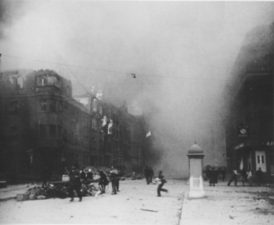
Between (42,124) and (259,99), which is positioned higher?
(259,99)

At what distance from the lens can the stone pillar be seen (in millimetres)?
16047

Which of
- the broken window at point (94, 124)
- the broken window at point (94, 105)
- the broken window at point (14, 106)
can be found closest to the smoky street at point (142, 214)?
the broken window at point (14, 106)

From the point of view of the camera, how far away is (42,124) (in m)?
35.0

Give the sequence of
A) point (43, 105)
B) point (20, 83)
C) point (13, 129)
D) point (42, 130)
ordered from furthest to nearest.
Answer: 1. point (43, 105)
2. point (42, 130)
3. point (13, 129)
4. point (20, 83)

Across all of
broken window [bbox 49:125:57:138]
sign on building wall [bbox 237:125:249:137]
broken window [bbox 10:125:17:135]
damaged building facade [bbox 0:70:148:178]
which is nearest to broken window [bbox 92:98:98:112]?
damaged building facade [bbox 0:70:148:178]

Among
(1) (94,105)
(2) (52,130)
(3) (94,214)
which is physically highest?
(1) (94,105)

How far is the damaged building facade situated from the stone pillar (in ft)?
53.6

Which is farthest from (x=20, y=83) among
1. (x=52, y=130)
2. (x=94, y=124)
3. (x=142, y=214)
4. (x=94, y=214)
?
(x=142, y=214)

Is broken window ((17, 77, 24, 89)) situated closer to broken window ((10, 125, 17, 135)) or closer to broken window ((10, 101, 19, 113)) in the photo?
broken window ((10, 101, 19, 113))

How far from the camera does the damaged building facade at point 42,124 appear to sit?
100 feet

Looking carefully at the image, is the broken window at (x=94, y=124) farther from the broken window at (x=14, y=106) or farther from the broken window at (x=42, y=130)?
the broken window at (x=14, y=106)

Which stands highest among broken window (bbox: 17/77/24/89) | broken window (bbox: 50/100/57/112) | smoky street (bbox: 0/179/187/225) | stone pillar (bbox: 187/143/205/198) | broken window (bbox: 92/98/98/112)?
broken window (bbox: 92/98/98/112)

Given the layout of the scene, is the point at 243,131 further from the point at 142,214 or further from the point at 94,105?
the point at 94,105

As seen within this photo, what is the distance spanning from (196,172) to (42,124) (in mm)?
23206
